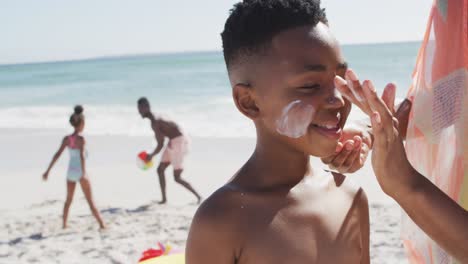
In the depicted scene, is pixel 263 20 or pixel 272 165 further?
pixel 272 165

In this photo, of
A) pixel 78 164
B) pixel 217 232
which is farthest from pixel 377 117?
pixel 78 164

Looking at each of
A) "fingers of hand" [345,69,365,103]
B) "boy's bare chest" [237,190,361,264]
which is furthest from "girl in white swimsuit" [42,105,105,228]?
"fingers of hand" [345,69,365,103]

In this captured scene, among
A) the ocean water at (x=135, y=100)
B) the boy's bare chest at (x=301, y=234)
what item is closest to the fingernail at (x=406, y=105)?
the boy's bare chest at (x=301, y=234)

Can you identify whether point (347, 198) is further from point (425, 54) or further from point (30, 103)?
point (30, 103)

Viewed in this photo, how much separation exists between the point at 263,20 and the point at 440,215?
72cm

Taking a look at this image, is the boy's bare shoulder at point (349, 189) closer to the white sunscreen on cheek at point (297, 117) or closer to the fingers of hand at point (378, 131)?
the white sunscreen on cheek at point (297, 117)

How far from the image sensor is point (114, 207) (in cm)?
733

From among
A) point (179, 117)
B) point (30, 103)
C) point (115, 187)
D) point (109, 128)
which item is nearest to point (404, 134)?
point (115, 187)

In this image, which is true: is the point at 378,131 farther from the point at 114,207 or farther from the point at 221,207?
the point at 114,207

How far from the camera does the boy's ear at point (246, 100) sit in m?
1.62

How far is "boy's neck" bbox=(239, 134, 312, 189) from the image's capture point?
1698 mm

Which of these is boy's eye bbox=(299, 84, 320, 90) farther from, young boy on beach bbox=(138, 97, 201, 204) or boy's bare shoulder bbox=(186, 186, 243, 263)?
young boy on beach bbox=(138, 97, 201, 204)

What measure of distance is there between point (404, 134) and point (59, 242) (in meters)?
4.82

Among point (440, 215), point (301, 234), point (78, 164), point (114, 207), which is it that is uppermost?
point (440, 215)
